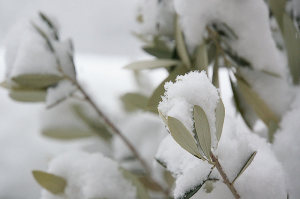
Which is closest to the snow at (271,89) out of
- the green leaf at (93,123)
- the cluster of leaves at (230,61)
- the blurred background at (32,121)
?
the cluster of leaves at (230,61)

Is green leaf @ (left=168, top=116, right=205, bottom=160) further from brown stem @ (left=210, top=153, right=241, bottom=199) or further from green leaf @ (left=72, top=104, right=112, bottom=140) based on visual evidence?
green leaf @ (left=72, top=104, right=112, bottom=140)

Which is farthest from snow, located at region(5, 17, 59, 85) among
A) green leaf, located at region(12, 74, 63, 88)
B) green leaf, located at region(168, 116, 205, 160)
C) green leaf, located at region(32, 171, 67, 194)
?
green leaf, located at region(168, 116, 205, 160)

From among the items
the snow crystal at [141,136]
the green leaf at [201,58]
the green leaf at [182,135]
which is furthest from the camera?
the snow crystal at [141,136]

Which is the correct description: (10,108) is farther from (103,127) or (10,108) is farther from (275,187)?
(275,187)

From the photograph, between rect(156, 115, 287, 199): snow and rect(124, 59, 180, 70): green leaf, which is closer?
rect(156, 115, 287, 199): snow

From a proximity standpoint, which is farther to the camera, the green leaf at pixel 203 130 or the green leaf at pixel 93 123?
the green leaf at pixel 93 123

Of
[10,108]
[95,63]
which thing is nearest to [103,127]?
[10,108]

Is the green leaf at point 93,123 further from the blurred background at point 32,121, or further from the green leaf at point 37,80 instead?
the green leaf at point 37,80
